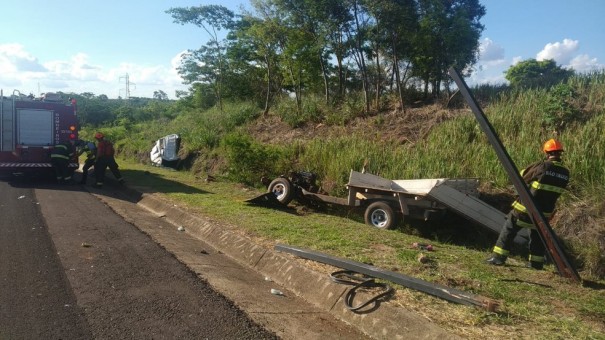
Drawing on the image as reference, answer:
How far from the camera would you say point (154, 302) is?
4.59m

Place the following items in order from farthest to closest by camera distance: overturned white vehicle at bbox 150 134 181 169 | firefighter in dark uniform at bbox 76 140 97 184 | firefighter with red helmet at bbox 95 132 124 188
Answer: overturned white vehicle at bbox 150 134 181 169
firefighter in dark uniform at bbox 76 140 97 184
firefighter with red helmet at bbox 95 132 124 188

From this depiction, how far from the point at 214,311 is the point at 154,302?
610 millimetres

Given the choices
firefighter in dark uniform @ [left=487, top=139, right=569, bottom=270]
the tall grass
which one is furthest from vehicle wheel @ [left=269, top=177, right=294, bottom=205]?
firefighter in dark uniform @ [left=487, top=139, right=569, bottom=270]

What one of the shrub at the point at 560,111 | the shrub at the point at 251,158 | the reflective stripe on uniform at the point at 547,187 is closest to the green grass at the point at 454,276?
the reflective stripe on uniform at the point at 547,187

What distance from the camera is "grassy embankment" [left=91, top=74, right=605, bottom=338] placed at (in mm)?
4395

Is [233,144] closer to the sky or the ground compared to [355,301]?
closer to the sky

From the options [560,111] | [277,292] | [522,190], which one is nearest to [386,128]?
[560,111]

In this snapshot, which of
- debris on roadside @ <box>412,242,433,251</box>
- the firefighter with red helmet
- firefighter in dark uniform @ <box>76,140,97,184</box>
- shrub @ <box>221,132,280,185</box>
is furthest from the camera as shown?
firefighter in dark uniform @ <box>76,140,97,184</box>

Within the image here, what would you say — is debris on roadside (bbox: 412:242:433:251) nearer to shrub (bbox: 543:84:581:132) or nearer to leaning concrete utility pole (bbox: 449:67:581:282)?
leaning concrete utility pole (bbox: 449:67:581:282)

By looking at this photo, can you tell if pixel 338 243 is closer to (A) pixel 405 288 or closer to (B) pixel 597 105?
(A) pixel 405 288

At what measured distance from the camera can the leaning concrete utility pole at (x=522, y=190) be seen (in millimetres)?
5488

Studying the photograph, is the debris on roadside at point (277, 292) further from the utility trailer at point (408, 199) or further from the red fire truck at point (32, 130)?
the red fire truck at point (32, 130)

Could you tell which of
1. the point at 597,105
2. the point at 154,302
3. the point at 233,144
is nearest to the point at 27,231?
the point at 154,302

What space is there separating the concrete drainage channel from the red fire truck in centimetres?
749
